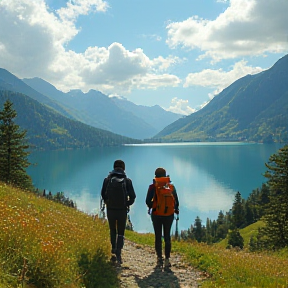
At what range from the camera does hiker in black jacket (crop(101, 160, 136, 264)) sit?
9555 millimetres

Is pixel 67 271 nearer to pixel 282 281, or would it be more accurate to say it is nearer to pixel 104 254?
pixel 104 254

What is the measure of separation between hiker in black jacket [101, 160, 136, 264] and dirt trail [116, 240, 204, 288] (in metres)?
0.77

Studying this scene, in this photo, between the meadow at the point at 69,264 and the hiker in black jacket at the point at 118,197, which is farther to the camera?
the hiker in black jacket at the point at 118,197

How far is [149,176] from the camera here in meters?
186

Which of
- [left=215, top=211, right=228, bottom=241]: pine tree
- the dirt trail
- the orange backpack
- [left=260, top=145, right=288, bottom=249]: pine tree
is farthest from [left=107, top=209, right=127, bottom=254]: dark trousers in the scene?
[left=215, top=211, right=228, bottom=241]: pine tree

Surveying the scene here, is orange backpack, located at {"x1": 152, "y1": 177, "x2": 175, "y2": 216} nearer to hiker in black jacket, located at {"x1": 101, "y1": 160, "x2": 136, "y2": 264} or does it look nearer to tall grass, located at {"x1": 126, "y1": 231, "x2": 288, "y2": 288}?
hiker in black jacket, located at {"x1": 101, "y1": 160, "x2": 136, "y2": 264}

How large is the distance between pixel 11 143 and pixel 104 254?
105 feet

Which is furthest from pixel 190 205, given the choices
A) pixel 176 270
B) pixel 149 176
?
pixel 176 270

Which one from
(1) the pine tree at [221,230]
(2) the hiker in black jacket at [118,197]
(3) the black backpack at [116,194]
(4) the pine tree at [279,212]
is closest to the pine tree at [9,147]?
(2) the hiker in black jacket at [118,197]

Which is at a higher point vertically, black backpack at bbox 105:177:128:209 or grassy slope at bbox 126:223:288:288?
black backpack at bbox 105:177:128:209

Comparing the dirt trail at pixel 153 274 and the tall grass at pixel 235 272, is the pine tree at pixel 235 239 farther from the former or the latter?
the dirt trail at pixel 153 274

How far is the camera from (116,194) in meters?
9.54

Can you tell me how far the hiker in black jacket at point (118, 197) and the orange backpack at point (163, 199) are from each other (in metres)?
0.81

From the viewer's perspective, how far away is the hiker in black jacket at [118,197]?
9.55 m
